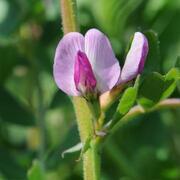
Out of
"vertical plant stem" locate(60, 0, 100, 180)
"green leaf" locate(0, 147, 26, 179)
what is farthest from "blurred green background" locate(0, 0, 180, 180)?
"vertical plant stem" locate(60, 0, 100, 180)

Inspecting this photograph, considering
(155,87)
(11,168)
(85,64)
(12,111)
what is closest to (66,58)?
(85,64)

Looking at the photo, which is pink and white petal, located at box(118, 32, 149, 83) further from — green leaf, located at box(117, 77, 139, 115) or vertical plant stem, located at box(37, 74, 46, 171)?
vertical plant stem, located at box(37, 74, 46, 171)

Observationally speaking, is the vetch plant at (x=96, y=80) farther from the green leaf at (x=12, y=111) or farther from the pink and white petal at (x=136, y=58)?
the green leaf at (x=12, y=111)

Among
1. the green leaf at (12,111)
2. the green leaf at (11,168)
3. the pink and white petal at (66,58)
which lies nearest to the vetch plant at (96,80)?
the pink and white petal at (66,58)

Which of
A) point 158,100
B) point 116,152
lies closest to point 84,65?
point 158,100

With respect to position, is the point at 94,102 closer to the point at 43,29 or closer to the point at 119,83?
the point at 119,83

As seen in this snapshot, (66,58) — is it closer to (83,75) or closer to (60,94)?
(83,75)

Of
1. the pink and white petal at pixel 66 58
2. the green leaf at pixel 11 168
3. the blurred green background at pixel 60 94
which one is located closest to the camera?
the pink and white petal at pixel 66 58
